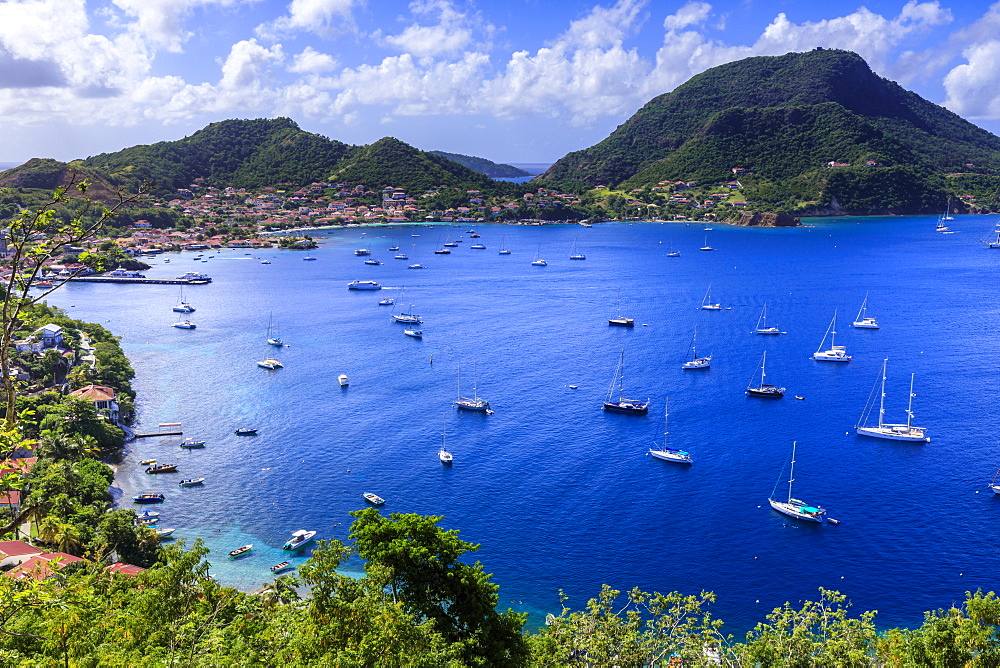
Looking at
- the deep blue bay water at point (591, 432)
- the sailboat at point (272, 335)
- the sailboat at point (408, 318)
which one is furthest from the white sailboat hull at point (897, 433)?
the sailboat at point (272, 335)

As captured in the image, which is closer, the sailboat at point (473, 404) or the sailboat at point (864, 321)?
the sailboat at point (473, 404)

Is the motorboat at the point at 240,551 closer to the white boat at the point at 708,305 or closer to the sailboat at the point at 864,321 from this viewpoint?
the white boat at the point at 708,305

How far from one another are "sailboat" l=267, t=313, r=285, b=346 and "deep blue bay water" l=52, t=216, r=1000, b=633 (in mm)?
835

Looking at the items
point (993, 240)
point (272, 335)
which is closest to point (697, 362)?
point (272, 335)

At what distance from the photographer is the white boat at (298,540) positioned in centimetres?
3262

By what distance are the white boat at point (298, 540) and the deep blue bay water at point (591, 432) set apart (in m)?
0.91

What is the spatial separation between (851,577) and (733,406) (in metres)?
21.2

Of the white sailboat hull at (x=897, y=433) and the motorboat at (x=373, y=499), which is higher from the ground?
the white sailboat hull at (x=897, y=433)

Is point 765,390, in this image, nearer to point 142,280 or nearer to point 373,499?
point 373,499

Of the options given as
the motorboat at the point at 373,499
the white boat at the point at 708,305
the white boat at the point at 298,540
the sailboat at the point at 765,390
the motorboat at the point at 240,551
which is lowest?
the motorboat at the point at 240,551

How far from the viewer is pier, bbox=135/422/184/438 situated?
4575 cm

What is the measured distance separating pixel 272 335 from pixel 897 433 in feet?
183

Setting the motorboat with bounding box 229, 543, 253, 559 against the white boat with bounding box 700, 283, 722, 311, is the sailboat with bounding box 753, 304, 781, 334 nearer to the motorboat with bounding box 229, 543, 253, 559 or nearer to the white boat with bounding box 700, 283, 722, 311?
the white boat with bounding box 700, 283, 722, 311

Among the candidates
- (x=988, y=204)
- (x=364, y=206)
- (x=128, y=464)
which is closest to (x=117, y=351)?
(x=128, y=464)
